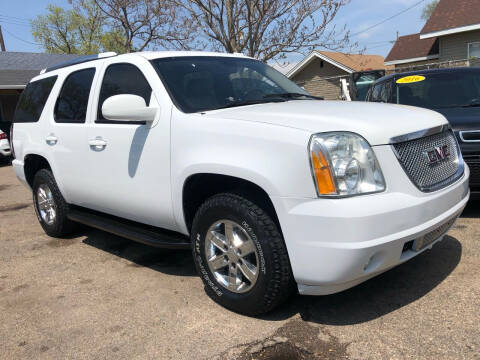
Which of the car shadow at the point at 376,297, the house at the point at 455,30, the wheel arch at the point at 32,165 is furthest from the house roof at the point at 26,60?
the car shadow at the point at 376,297

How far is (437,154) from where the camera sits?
10.0 ft

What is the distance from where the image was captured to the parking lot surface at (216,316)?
8.71 ft

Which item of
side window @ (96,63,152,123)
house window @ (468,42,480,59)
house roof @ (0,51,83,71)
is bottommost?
Result: side window @ (96,63,152,123)

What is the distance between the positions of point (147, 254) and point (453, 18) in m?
20.0

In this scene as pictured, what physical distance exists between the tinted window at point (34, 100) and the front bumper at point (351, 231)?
3.45 m

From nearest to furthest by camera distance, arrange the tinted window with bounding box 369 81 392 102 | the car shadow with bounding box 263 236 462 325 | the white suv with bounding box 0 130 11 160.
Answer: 1. the car shadow with bounding box 263 236 462 325
2. the tinted window with bounding box 369 81 392 102
3. the white suv with bounding box 0 130 11 160

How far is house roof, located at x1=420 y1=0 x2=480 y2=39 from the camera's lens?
1909 cm

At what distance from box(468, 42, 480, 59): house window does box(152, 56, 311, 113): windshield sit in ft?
61.6

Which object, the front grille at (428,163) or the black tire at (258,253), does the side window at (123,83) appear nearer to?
the black tire at (258,253)

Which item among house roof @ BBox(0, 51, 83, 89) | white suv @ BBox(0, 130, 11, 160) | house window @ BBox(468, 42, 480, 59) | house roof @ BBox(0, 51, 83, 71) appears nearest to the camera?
white suv @ BBox(0, 130, 11, 160)

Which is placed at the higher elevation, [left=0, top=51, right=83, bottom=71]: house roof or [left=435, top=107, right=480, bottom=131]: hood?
[left=0, top=51, right=83, bottom=71]: house roof

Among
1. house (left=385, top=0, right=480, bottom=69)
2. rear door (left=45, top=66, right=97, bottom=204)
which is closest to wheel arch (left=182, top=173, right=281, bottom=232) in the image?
rear door (left=45, top=66, right=97, bottom=204)

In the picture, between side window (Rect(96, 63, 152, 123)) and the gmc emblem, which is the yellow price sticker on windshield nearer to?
the gmc emblem

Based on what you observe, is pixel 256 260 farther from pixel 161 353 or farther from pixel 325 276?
pixel 161 353
